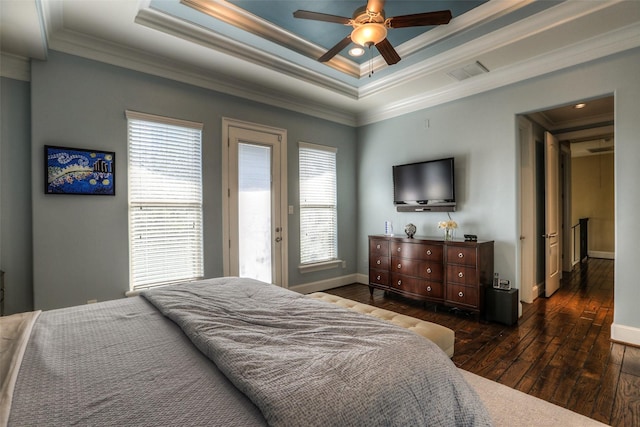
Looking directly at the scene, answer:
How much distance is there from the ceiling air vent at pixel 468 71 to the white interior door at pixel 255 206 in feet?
7.91

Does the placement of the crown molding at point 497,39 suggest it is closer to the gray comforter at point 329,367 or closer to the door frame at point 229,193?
the door frame at point 229,193

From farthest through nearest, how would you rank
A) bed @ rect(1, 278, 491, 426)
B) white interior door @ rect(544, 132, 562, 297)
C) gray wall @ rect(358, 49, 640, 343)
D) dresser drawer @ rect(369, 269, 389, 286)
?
1. dresser drawer @ rect(369, 269, 389, 286)
2. white interior door @ rect(544, 132, 562, 297)
3. gray wall @ rect(358, 49, 640, 343)
4. bed @ rect(1, 278, 491, 426)

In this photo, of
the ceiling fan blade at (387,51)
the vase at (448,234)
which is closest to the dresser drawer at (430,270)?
the vase at (448,234)

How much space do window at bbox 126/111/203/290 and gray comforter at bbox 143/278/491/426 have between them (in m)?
1.87

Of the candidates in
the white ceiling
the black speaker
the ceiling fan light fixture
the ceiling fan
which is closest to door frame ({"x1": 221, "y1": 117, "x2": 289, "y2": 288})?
the white ceiling

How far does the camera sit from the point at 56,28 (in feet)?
9.04

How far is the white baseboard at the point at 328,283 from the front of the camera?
185 inches

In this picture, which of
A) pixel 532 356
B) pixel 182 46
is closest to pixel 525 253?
pixel 532 356

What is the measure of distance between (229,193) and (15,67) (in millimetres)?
2242

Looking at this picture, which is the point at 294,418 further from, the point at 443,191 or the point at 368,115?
the point at 368,115

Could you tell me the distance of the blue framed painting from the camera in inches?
111

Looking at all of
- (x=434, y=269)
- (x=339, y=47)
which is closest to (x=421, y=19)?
(x=339, y=47)

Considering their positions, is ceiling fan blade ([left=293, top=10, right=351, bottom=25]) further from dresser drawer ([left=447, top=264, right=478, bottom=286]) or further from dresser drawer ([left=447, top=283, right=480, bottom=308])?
dresser drawer ([left=447, top=283, right=480, bottom=308])

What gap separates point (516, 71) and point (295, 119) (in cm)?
289
